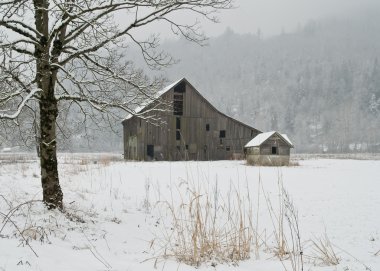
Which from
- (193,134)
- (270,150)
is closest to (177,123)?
(193,134)

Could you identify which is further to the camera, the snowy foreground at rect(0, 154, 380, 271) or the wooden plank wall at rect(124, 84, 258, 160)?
the wooden plank wall at rect(124, 84, 258, 160)

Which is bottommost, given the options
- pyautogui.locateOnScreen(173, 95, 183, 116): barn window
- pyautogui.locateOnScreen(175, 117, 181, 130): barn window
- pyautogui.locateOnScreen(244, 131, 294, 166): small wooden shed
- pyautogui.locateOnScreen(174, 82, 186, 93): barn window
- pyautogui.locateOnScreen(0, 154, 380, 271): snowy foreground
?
pyautogui.locateOnScreen(0, 154, 380, 271): snowy foreground

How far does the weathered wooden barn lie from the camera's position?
3453 cm

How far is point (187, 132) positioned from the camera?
1396 inches

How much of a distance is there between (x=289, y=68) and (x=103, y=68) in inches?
7152

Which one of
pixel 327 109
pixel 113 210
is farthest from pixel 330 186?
pixel 327 109

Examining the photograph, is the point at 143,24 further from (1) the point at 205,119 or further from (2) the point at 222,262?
(1) the point at 205,119

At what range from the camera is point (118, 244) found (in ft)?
16.4

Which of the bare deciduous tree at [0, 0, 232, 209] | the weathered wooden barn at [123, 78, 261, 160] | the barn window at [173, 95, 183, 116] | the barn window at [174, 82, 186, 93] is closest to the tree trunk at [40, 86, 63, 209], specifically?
the bare deciduous tree at [0, 0, 232, 209]

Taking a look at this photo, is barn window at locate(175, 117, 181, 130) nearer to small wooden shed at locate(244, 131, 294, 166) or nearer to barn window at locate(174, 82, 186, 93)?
barn window at locate(174, 82, 186, 93)

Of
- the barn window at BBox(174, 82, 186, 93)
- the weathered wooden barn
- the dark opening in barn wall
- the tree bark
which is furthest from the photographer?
the barn window at BBox(174, 82, 186, 93)

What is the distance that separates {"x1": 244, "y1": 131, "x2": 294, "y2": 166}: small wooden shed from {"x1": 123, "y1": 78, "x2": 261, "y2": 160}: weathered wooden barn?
3.74 metres

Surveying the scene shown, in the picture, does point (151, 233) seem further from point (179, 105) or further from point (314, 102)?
point (314, 102)

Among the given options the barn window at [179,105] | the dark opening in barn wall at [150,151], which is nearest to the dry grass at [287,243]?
the dark opening in barn wall at [150,151]
